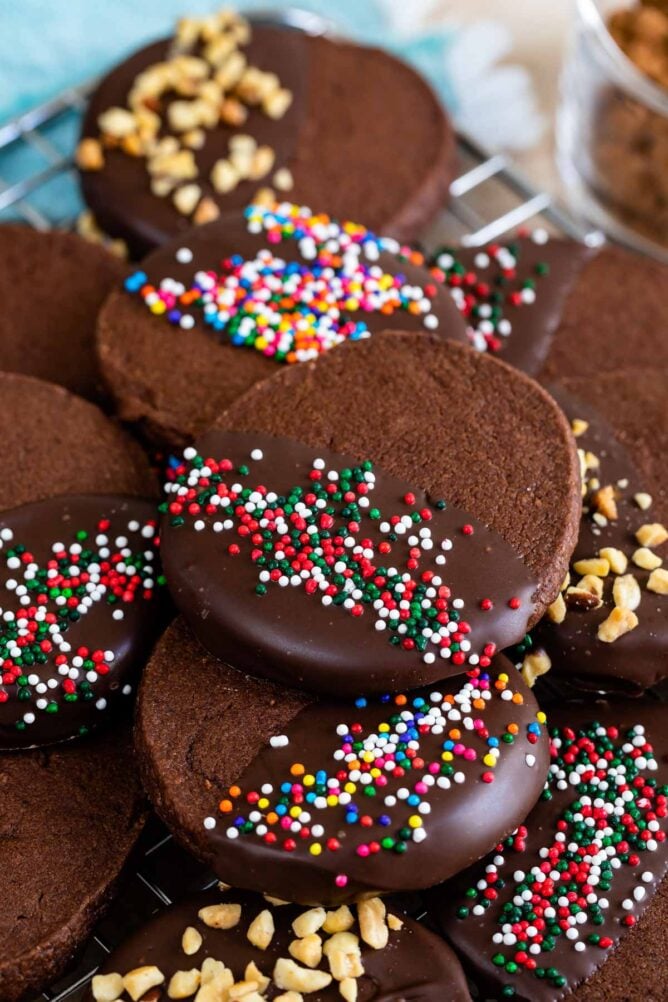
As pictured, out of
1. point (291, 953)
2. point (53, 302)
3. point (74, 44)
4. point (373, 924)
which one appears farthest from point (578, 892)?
point (74, 44)

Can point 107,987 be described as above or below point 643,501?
below

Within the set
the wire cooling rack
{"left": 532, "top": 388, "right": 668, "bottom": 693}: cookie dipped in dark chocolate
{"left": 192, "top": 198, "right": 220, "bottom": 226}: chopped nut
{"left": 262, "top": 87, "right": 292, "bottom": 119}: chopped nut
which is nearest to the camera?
{"left": 532, "top": 388, "right": 668, "bottom": 693}: cookie dipped in dark chocolate

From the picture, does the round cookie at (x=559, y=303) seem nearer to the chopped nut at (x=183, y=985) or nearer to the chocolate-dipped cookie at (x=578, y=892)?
the chocolate-dipped cookie at (x=578, y=892)

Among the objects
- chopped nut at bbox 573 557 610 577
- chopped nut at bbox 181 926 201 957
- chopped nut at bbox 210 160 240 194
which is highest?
chopped nut at bbox 210 160 240 194

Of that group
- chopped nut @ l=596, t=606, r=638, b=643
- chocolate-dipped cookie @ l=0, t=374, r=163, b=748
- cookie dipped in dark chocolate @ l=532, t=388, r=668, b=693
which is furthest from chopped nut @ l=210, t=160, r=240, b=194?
chopped nut @ l=596, t=606, r=638, b=643

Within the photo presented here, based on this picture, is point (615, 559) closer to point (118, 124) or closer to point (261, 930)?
point (261, 930)

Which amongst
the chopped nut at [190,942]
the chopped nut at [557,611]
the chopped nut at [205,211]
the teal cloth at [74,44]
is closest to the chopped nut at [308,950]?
the chopped nut at [190,942]

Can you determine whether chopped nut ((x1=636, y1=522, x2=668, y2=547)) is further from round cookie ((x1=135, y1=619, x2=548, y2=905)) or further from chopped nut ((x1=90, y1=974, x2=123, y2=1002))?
chopped nut ((x1=90, y1=974, x2=123, y2=1002))
